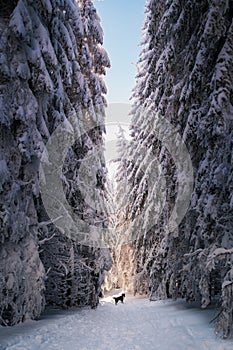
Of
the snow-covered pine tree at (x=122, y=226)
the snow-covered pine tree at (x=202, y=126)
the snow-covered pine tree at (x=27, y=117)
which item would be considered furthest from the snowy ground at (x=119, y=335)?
the snow-covered pine tree at (x=122, y=226)

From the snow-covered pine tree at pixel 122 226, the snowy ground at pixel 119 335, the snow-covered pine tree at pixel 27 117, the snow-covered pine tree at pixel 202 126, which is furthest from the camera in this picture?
the snow-covered pine tree at pixel 122 226

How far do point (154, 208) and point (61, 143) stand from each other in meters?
8.55

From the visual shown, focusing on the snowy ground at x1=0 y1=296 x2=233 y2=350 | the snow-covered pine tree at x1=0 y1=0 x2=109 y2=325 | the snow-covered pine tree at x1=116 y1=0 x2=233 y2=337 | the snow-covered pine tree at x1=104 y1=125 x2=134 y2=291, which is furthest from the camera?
the snow-covered pine tree at x1=104 y1=125 x2=134 y2=291

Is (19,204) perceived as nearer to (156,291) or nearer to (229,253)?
(229,253)

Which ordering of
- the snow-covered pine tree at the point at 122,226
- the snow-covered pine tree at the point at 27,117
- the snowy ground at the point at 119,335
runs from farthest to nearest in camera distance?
the snow-covered pine tree at the point at 122,226 → the snow-covered pine tree at the point at 27,117 → the snowy ground at the point at 119,335

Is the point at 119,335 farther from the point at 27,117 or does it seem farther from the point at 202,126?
the point at 27,117

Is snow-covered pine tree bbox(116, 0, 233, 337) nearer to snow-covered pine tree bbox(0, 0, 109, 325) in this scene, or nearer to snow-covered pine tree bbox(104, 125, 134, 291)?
snow-covered pine tree bbox(0, 0, 109, 325)

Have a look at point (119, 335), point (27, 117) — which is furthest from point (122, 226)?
point (27, 117)

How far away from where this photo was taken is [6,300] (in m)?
8.64

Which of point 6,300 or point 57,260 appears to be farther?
point 57,260

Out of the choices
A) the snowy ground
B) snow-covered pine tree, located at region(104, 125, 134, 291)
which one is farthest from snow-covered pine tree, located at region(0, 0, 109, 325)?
snow-covered pine tree, located at region(104, 125, 134, 291)

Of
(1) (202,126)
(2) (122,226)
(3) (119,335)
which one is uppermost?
(1) (202,126)

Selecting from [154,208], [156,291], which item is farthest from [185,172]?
[156,291]

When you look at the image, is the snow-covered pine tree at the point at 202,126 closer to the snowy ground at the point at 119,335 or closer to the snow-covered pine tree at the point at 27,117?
the snowy ground at the point at 119,335
